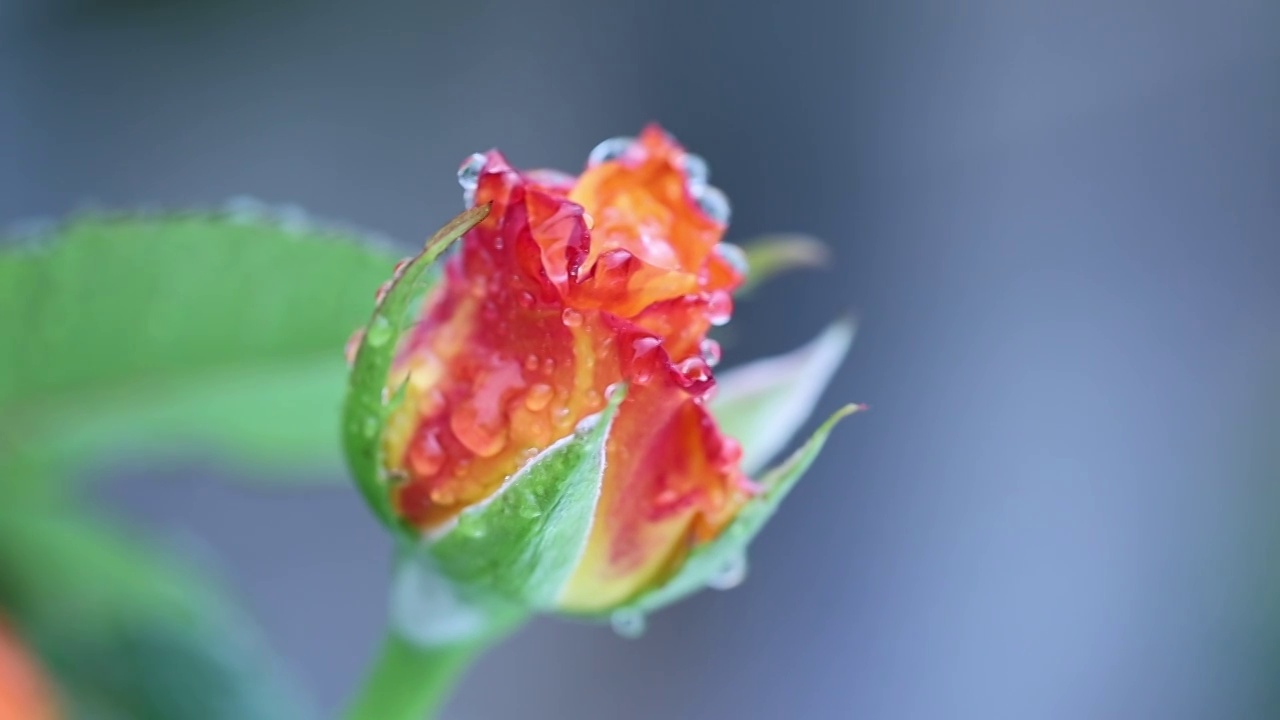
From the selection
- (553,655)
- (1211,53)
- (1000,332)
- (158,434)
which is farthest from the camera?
(553,655)

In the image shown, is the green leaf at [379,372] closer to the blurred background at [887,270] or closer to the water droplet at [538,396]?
the water droplet at [538,396]

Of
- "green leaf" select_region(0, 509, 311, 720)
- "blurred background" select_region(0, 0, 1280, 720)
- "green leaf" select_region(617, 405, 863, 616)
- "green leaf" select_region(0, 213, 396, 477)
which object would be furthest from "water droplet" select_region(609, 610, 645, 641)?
"blurred background" select_region(0, 0, 1280, 720)

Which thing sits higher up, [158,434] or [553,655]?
[553,655]

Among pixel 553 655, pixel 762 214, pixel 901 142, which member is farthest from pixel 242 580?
pixel 901 142

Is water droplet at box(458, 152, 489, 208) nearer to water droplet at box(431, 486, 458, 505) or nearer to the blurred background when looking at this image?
water droplet at box(431, 486, 458, 505)

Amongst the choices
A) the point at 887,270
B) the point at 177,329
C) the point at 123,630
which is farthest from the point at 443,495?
the point at 887,270

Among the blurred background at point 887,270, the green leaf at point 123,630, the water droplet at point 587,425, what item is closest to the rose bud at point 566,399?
the water droplet at point 587,425

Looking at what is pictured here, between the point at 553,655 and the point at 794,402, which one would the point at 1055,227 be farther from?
the point at 794,402
